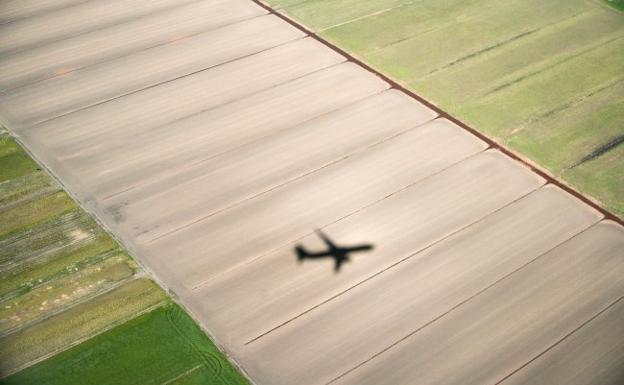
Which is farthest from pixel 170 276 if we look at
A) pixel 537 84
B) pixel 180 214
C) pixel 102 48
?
pixel 537 84

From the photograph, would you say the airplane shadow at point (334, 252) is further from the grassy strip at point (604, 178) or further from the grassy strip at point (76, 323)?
the grassy strip at point (604, 178)

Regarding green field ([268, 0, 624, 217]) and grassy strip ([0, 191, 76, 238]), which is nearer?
grassy strip ([0, 191, 76, 238])

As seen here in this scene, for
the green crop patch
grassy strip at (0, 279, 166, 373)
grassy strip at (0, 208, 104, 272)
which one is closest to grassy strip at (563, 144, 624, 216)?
the green crop patch

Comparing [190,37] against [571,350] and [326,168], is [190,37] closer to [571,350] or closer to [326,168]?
[326,168]

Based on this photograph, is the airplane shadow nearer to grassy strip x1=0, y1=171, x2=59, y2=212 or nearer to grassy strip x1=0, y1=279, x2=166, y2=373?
grassy strip x1=0, y1=279, x2=166, y2=373

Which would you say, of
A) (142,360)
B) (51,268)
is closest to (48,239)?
(51,268)

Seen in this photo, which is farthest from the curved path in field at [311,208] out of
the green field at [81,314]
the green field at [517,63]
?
the green field at [517,63]
